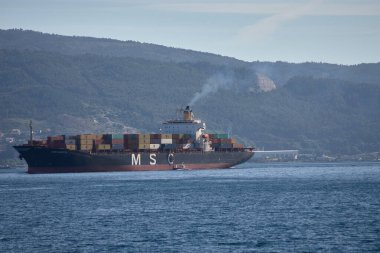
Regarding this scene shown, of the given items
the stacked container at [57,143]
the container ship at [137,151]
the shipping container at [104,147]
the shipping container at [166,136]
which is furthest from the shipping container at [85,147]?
the shipping container at [166,136]

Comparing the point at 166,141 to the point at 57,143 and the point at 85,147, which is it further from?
the point at 57,143

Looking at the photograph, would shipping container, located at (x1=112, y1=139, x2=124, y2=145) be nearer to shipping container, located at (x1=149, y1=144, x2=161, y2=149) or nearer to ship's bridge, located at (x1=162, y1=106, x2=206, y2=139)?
shipping container, located at (x1=149, y1=144, x2=161, y2=149)

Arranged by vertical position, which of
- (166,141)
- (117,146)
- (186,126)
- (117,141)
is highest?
(186,126)

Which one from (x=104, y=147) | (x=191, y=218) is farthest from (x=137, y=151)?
(x=191, y=218)

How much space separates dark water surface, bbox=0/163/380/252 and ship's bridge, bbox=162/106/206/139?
59228mm

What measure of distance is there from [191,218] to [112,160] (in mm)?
84011

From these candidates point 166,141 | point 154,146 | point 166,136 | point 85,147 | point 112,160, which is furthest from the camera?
point 166,136

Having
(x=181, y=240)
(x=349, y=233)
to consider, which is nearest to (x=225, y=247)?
(x=181, y=240)

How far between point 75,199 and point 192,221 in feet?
82.1

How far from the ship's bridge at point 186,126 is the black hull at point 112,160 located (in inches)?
210

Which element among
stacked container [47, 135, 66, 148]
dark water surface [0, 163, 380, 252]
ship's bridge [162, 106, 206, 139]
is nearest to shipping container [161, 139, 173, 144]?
ship's bridge [162, 106, 206, 139]

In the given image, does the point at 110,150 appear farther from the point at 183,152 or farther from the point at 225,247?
the point at 225,247

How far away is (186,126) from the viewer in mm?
183375

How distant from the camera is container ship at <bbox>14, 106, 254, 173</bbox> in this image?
159 metres
